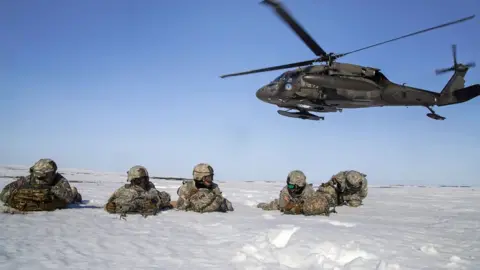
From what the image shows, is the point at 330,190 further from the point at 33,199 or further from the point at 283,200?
the point at 33,199

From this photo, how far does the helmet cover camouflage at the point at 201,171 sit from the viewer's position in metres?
7.70

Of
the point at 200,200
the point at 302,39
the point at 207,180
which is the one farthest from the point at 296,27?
the point at 200,200

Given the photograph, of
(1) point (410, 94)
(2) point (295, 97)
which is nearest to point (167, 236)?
(2) point (295, 97)

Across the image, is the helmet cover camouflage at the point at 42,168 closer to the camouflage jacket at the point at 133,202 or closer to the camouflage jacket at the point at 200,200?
the camouflage jacket at the point at 133,202

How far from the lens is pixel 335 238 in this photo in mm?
4680

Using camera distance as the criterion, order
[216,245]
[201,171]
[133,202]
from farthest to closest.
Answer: [201,171]
[133,202]
[216,245]

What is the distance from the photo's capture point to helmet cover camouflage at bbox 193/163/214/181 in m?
7.70

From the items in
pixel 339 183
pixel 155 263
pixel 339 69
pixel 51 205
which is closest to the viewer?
pixel 155 263

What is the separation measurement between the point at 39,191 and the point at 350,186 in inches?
342

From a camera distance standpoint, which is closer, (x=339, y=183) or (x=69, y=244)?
(x=69, y=244)

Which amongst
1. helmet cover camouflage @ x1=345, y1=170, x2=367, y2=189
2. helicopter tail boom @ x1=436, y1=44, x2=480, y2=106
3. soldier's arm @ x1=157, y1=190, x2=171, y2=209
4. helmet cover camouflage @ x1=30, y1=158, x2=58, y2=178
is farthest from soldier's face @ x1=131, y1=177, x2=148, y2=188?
helicopter tail boom @ x1=436, y1=44, x2=480, y2=106

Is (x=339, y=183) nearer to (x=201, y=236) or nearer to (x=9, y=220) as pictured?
(x=201, y=236)

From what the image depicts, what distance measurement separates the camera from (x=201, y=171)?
7719 millimetres

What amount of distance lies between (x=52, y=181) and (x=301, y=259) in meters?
6.40
